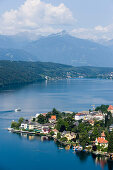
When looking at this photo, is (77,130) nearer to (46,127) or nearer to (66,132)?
A: (66,132)

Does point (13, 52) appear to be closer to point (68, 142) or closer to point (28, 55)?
point (28, 55)

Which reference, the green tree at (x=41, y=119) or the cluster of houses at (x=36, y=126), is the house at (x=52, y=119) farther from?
the cluster of houses at (x=36, y=126)

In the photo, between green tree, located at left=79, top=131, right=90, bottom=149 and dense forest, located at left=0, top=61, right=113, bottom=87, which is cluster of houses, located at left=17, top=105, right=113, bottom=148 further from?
dense forest, located at left=0, top=61, right=113, bottom=87

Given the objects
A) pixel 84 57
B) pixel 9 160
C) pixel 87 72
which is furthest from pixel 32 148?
pixel 84 57

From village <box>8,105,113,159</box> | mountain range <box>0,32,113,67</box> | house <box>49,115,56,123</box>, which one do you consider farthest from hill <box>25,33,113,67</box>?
village <box>8,105,113,159</box>

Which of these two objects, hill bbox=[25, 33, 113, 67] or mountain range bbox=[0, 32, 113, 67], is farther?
hill bbox=[25, 33, 113, 67]
